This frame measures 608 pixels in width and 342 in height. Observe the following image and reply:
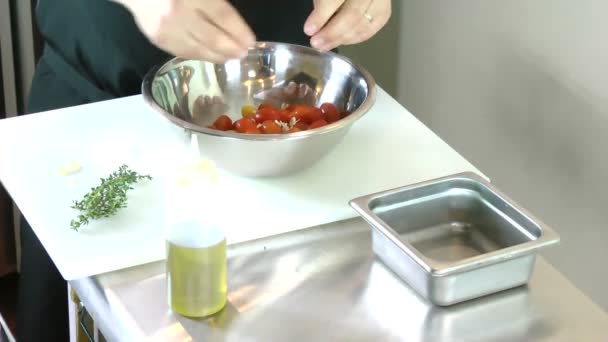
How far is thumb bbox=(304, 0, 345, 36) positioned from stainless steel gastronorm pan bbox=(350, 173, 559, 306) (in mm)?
264

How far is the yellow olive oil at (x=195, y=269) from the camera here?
89cm

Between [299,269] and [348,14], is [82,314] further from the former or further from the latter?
[348,14]

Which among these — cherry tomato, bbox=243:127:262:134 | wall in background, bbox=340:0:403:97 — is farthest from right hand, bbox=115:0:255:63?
wall in background, bbox=340:0:403:97

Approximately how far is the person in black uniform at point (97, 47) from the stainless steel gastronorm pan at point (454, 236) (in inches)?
10.4

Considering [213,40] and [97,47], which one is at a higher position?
[213,40]

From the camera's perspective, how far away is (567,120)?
56.3 inches

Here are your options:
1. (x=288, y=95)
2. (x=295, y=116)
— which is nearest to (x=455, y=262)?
(x=295, y=116)

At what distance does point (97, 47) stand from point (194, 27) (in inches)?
13.9

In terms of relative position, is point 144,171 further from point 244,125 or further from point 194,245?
point 194,245

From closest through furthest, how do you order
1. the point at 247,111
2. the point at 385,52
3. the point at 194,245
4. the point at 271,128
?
1. the point at 194,245
2. the point at 271,128
3. the point at 247,111
4. the point at 385,52

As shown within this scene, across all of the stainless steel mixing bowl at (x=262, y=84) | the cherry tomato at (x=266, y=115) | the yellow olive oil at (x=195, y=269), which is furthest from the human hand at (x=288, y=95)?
the yellow olive oil at (x=195, y=269)

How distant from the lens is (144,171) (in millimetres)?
1159

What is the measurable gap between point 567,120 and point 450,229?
45 cm

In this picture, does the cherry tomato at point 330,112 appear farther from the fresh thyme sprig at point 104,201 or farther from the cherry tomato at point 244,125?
the fresh thyme sprig at point 104,201
